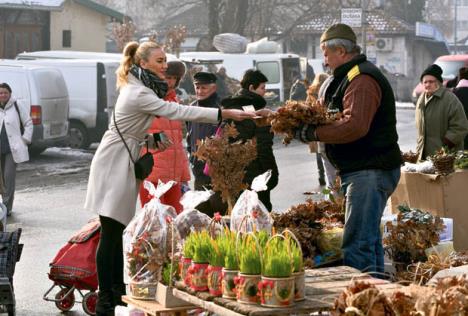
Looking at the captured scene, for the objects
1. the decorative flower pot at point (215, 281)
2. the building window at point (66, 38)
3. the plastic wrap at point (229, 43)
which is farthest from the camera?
the building window at point (66, 38)

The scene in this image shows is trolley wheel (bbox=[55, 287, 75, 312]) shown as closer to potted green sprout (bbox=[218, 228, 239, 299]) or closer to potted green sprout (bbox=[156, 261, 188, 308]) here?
potted green sprout (bbox=[156, 261, 188, 308])

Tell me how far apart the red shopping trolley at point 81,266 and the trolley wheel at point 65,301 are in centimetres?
3

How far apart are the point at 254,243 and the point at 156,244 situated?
1472mm

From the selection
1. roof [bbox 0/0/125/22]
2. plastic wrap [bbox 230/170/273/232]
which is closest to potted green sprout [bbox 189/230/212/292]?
plastic wrap [bbox 230/170/273/232]

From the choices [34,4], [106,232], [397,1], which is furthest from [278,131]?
[397,1]

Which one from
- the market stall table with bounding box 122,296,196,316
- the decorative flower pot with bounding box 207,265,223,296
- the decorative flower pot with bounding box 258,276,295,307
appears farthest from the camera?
the market stall table with bounding box 122,296,196,316

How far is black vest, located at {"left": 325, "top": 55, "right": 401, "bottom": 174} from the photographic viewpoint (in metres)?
8.09

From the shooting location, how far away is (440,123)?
12.5 metres

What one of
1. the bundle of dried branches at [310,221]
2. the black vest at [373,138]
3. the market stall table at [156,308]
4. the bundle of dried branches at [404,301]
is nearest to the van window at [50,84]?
the bundle of dried branches at [310,221]

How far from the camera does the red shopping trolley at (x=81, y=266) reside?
9.43 m

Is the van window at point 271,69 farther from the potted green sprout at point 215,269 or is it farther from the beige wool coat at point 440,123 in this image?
the potted green sprout at point 215,269

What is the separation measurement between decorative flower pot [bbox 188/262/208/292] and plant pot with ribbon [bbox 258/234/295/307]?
1.90 feet

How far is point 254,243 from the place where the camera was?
21.6 ft

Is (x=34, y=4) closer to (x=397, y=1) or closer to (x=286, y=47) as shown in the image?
(x=286, y=47)
